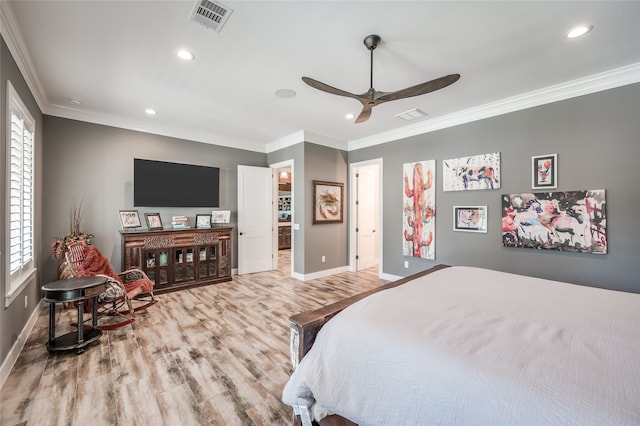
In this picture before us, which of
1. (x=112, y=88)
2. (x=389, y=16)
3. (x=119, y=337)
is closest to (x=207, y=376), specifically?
(x=119, y=337)

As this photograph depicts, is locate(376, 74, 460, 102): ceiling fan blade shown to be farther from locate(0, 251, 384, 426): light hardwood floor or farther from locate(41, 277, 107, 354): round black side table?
locate(41, 277, 107, 354): round black side table

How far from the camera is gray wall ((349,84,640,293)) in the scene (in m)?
2.83

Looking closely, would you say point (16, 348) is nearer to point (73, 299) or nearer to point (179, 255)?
point (73, 299)

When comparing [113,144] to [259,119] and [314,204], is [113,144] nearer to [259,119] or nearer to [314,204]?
[259,119]

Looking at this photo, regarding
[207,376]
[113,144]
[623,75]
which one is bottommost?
[207,376]

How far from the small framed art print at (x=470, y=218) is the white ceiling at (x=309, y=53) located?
1.32 m

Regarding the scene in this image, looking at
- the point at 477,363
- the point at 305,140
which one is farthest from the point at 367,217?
the point at 477,363

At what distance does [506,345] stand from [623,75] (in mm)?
3473

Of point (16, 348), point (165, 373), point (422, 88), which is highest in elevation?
point (422, 88)

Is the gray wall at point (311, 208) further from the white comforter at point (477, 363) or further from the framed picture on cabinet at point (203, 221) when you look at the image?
the white comforter at point (477, 363)

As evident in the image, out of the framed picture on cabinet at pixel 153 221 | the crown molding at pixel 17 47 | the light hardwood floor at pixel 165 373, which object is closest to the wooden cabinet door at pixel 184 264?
the framed picture on cabinet at pixel 153 221

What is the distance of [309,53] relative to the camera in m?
2.52

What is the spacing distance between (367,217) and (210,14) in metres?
4.72

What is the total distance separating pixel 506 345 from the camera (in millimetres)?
1177
